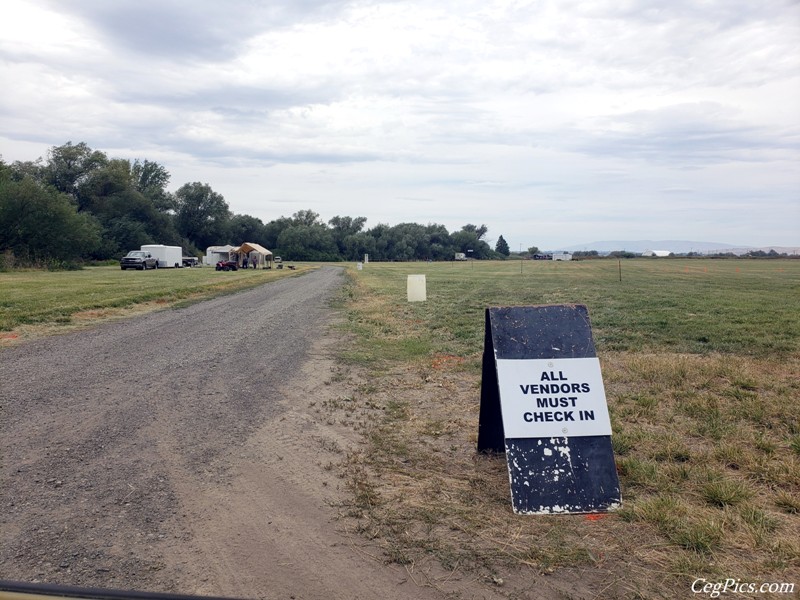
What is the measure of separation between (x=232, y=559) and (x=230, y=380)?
5.06 meters

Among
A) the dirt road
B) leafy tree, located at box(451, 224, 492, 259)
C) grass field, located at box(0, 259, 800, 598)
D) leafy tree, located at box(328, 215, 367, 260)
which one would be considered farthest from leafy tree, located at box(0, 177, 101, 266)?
leafy tree, located at box(451, 224, 492, 259)

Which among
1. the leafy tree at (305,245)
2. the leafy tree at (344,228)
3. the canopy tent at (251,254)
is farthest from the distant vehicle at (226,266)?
the leafy tree at (344,228)

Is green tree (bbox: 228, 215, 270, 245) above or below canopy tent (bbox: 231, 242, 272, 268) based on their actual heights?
above

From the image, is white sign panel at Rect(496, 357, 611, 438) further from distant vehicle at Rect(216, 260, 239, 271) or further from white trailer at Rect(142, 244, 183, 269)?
white trailer at Rect(142, 244, 183, 269)

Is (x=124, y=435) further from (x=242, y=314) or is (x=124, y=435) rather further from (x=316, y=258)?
(x=316, y=258)

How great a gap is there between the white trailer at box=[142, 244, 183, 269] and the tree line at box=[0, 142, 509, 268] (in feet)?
16.8

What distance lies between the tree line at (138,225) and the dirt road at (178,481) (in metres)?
44.6

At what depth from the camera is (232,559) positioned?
3551 mm

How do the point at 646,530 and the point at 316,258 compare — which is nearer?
the point at 646,530

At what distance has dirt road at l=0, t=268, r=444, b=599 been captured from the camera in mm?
3379

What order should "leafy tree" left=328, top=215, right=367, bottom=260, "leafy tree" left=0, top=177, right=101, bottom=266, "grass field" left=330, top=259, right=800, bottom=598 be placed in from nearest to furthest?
"grass field" left=330, top=259, right=800, bottom=598 < "leafy tree" left=0, top=177, right=101, bottom=266 < "leafy tree" left=328, top=215, right=367, bottom=260

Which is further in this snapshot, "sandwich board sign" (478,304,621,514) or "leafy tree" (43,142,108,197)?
"leafy tree" (43,142,108,197)

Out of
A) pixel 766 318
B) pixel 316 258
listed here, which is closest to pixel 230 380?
pixel 766 318

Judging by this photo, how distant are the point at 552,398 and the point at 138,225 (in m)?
85.0
